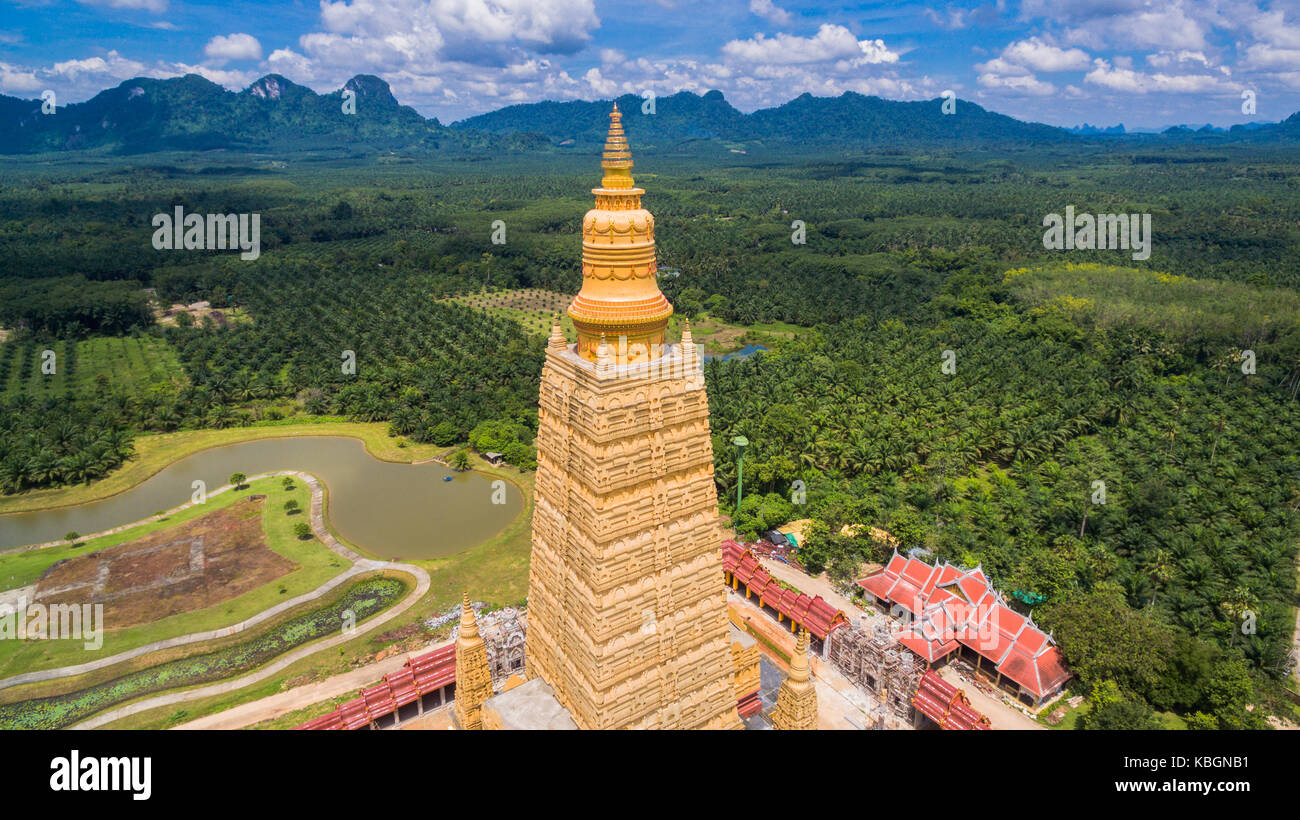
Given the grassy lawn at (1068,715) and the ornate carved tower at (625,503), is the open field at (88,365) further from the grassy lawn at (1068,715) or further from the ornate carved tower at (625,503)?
the grassy lawn at (1068,715)

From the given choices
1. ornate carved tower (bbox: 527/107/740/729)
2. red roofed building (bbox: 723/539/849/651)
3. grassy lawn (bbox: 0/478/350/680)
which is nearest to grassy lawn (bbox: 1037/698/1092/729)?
red roofed building (bbox: 723/539/849/651)

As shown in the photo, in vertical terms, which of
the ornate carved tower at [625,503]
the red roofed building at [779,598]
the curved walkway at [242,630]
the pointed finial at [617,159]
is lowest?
the curved walkway at [242,630]

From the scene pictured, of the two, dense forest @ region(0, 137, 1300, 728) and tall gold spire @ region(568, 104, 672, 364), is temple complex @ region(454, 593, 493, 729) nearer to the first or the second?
tall gold spire @ region(568, 104, 672, 364)

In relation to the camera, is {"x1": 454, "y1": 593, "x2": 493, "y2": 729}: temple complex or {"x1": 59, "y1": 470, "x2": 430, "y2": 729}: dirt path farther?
{"x1": 59, "y1": 470, "x2": 430, "y2": 729}: dirt path

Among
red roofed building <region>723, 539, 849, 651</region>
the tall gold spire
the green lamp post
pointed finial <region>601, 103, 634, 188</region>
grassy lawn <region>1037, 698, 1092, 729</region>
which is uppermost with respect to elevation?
→ pointed finial <region>601, 103, 634, 188</region>

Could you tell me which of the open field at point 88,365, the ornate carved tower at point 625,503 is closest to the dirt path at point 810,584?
the ornate carved tower at point 625,503

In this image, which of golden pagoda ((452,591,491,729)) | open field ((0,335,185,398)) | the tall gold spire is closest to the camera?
the tall gold spire

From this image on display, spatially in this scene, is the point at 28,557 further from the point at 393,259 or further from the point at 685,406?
the point at 393,259
